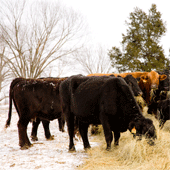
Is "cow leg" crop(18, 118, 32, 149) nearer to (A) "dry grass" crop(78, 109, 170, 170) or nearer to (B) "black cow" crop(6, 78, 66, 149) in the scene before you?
(B) "black cow" crop(6, 78, 66, 149)

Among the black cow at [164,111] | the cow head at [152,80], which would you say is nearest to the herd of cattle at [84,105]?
the black cow at [164,111]

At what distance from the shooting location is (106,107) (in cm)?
426

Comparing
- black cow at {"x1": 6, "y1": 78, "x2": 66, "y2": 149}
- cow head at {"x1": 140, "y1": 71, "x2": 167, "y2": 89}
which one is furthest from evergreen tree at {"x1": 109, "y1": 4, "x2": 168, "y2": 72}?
black cow at {"x1": 6, "y1": 78, "x2": 66, "y2": 149}

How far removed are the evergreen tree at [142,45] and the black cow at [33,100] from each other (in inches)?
600

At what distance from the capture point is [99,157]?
421 cm

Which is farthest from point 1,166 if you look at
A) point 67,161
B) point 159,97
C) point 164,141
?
point 159,97

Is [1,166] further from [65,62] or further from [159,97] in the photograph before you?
[65,62]

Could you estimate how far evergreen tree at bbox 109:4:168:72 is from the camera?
2033 cm

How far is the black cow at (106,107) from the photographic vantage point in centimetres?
418

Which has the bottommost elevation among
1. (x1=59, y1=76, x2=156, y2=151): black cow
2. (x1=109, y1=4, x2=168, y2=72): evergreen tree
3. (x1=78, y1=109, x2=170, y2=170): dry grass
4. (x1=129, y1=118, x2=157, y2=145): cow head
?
(x1=78, y1=109, x2=170, y2=170): dry grass

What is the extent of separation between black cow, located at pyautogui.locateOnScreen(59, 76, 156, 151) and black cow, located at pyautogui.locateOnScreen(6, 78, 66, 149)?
34.5 inches

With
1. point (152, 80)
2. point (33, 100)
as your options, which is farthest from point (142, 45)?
point (33, 100)

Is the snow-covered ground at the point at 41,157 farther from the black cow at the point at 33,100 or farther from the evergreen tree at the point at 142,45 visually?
the evergreen tree at the point at 142,45

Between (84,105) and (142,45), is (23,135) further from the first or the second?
(142,45)
